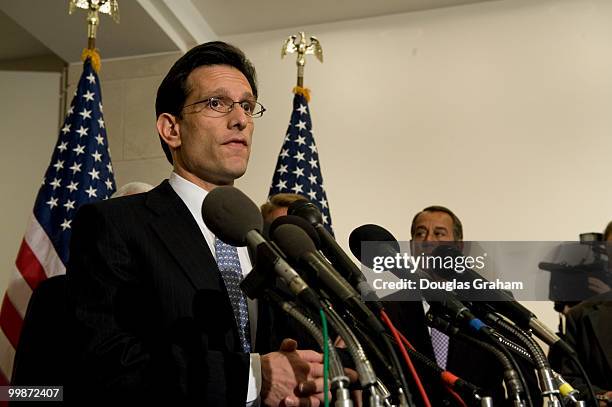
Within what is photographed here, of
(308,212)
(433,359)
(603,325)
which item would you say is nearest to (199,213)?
(308,212)

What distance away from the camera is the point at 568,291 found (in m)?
3.70

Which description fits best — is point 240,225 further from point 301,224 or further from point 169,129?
point 169,129

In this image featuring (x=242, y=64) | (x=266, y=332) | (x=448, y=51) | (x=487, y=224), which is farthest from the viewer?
(x=448, y=51)

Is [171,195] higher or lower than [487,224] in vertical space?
lower

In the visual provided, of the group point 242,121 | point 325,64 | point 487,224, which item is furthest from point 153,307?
point 325,64

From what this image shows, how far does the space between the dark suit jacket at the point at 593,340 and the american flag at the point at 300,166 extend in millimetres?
1638

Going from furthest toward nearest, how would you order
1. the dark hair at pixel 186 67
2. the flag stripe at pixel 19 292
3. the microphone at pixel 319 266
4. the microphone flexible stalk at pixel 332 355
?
1. the flag stripe at pixel 19 292
2. the dark hair at pixel 186 67
3. the microphone at pixel 319 266
4. the microphone flexible stalk at pixel 332 355

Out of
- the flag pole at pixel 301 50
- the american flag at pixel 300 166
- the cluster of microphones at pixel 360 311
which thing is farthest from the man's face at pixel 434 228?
the cluster of microphones at pixel 360 311

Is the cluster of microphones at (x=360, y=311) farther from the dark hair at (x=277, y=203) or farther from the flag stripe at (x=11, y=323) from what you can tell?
the flag stripe at (x=11, y=323)

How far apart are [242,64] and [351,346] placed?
113 cm

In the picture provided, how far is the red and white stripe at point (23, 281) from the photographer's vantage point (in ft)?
10.8

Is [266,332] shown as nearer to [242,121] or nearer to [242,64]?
[242,121]

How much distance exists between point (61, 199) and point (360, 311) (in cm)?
294

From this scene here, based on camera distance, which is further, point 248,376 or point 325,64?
point 325,64
